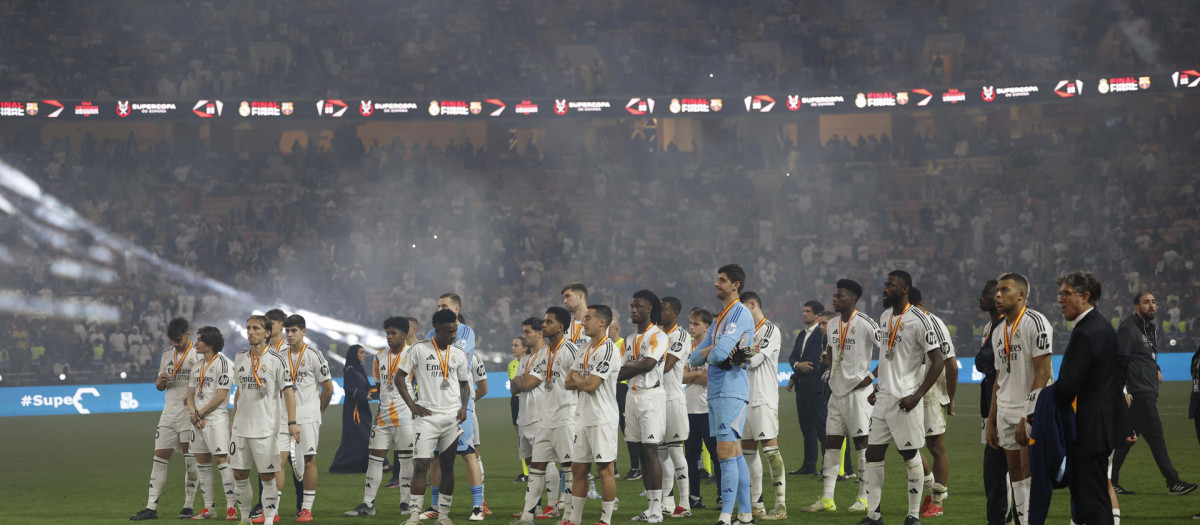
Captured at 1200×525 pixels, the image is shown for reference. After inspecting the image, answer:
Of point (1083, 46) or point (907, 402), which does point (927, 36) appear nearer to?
point (1083, 46)

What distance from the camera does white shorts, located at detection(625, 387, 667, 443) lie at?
1013 centimetres

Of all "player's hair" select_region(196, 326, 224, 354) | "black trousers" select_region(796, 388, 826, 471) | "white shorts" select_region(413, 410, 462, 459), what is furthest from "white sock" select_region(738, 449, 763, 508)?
"player's hair" select_region(196, 326, 224, 354)

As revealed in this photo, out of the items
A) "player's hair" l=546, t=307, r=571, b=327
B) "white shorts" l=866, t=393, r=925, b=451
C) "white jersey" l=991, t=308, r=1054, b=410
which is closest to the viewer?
"white jersey" l=991, t=308, r=1054, b=410

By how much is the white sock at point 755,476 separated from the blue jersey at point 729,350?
601 mm

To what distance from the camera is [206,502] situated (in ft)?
37.4

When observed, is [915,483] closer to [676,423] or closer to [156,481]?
[676,423]

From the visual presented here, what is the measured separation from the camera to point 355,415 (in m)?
14.9

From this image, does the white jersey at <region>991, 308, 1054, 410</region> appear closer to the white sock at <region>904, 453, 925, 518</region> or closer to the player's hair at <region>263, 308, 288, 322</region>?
the white sock at <region>904, 453, 925, 518</region>

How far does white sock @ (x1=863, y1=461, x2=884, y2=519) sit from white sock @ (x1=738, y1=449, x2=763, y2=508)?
996 mm

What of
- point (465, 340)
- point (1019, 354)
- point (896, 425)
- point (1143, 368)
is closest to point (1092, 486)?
point (1019, 354)

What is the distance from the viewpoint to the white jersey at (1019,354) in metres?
8.11

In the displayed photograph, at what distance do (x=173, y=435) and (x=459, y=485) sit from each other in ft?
12.7

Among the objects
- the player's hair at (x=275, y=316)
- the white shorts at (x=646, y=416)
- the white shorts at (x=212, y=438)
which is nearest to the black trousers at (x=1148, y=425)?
the white shorts at (x=646, y=416)

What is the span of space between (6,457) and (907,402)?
15734 mm
